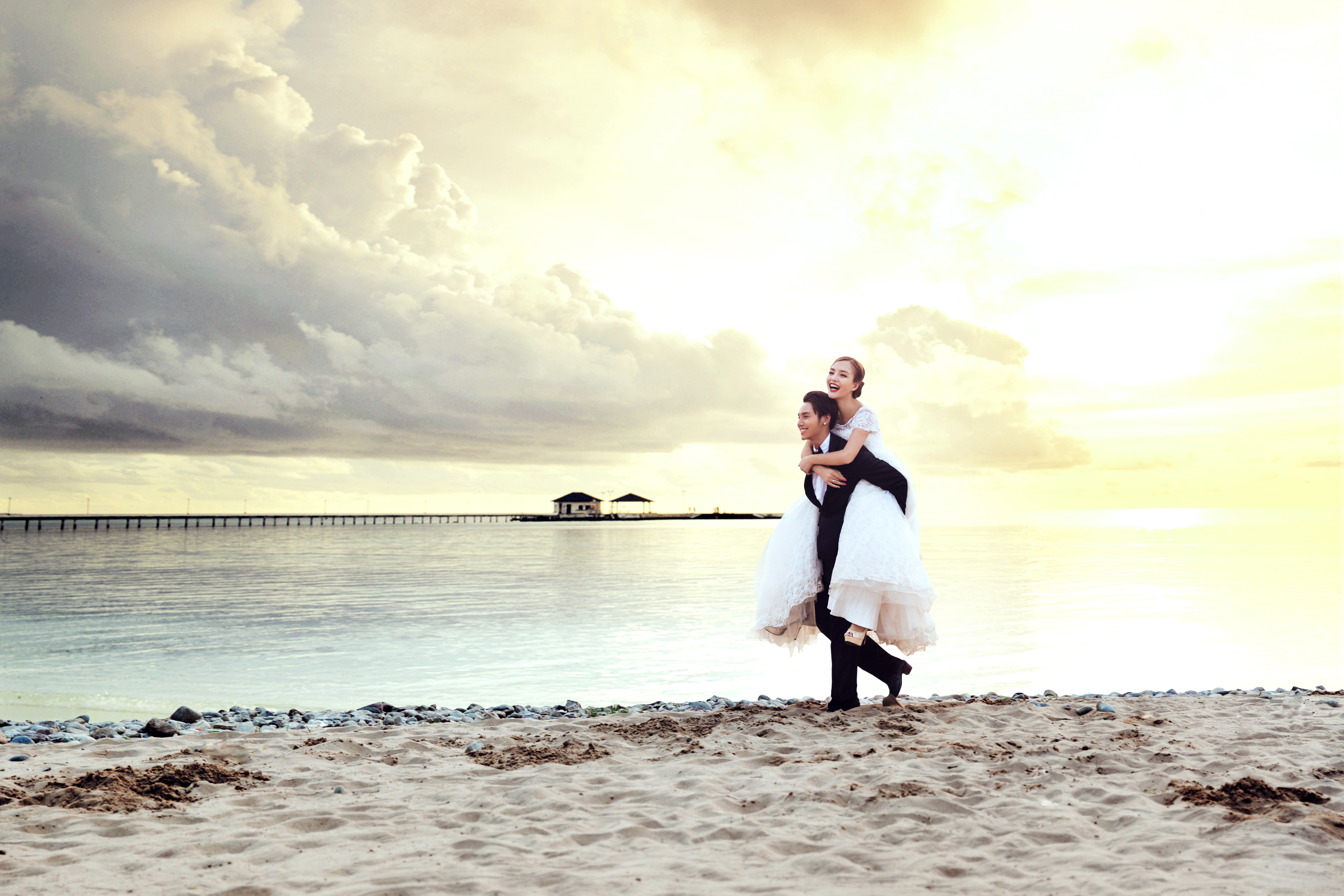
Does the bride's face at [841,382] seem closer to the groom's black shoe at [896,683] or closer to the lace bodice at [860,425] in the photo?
the lace bodice at [860,425]

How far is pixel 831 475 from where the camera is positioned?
6.95m

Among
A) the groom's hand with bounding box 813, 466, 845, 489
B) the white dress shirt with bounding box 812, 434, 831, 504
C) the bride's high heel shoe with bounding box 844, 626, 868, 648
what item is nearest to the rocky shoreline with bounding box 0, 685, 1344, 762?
the bride's high heel shoe with bounding box 844, 626, 868, 648

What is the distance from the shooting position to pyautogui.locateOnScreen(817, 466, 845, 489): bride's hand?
6938 millimetres

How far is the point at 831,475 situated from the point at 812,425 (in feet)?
1.67

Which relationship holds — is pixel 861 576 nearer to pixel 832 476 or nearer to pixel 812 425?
pixel 832 476

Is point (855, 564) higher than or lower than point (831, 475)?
lower

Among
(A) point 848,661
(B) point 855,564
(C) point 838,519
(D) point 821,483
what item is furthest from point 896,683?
(D) point 821,483

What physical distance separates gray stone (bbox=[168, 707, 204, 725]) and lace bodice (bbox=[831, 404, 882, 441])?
663 cm

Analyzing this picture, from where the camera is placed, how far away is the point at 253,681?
11.9m

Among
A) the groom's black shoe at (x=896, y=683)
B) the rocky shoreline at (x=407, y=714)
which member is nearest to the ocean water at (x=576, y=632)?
the rocky shoreline at (x=407, y=714)

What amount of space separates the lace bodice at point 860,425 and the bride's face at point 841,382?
19 centimetres

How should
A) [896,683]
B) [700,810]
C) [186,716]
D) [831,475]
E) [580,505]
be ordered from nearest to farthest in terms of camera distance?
[700,810] < [831,475] < [896,683] < [186,716] < [580,505]

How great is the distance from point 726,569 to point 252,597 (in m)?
19.1

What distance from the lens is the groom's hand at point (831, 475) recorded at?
6938 mm
